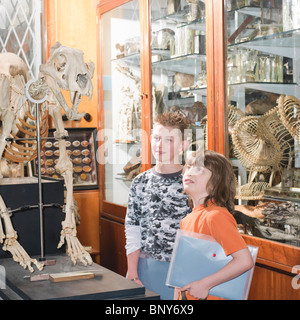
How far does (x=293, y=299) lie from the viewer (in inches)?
88.4

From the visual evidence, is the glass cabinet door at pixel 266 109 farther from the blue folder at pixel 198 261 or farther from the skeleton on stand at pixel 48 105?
the blue folder at pixel 198 261

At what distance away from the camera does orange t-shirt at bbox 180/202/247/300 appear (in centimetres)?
142

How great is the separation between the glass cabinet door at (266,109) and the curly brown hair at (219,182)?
76cm

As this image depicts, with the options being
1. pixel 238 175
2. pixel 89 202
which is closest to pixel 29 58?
pixel 89 202

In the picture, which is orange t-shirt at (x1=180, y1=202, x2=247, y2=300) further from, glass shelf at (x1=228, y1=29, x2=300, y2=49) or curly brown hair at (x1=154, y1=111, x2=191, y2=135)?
glass shelf at (x1=228, y1=29, x2=300, y2=49)

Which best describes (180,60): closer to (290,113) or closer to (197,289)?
(290,113)

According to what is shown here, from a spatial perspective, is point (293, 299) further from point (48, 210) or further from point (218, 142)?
point (48, 210)

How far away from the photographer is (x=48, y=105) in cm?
245

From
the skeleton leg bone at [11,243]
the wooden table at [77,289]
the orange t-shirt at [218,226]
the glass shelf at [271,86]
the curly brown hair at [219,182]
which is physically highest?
the glass shelf at [271,86]

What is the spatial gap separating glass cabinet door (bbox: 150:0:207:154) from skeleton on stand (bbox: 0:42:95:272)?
0.70m

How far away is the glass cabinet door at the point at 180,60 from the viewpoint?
2791 millimetres

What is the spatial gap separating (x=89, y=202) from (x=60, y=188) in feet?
5.55

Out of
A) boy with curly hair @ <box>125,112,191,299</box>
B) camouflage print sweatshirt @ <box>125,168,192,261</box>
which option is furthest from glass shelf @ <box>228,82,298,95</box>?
camouflage print sweatshirt @ <box>125,168,192,261</box>

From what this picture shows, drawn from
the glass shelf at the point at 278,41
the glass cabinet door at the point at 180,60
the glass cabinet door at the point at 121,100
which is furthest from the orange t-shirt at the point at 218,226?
the glass cabinet door at the point at 121,100
